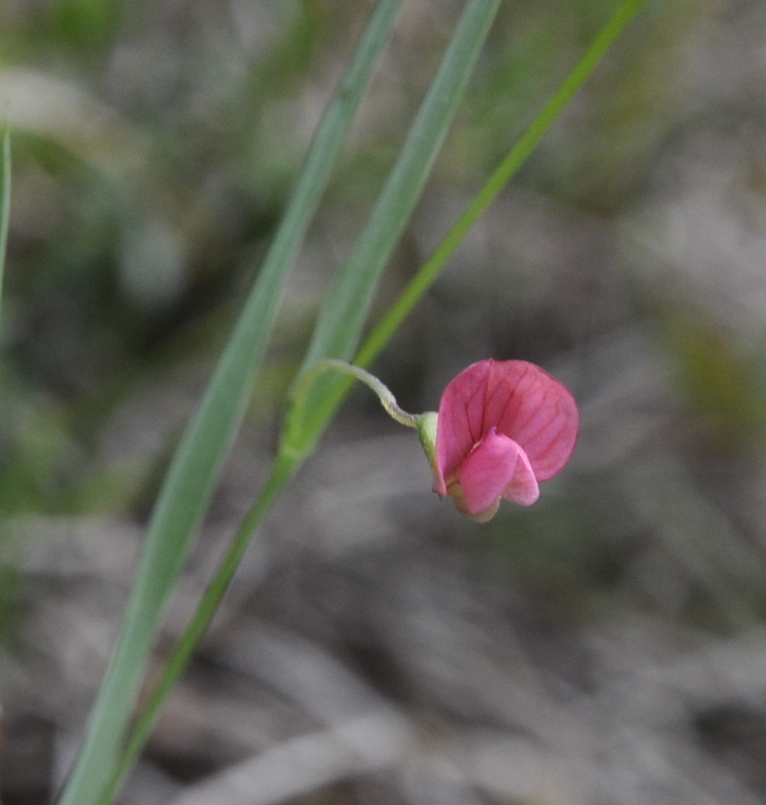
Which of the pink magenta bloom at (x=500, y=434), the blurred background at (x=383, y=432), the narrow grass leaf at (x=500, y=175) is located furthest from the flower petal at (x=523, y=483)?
the blurred background at (x=383, y=432)

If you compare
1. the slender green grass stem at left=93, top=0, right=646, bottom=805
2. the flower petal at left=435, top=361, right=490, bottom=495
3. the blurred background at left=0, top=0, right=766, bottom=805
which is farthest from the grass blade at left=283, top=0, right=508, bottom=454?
the blurred background at left=0, top=0, right=766, bottom=805

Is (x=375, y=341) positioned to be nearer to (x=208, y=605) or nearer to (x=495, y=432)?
(x=495, y=432)

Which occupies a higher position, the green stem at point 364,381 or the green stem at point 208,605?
the green stem at point 364,381

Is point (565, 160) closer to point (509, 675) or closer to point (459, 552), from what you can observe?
point (459, 552)

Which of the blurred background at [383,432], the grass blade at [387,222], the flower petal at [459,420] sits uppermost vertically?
the blurred background at [383,432]

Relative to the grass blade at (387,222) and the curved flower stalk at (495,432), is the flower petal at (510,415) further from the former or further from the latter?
the grass blade at (387,222)

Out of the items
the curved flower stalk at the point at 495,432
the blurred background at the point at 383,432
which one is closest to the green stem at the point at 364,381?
the curved flower stalk at the point at 495,432

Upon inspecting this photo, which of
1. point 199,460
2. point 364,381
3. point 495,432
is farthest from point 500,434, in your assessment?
point 199,460

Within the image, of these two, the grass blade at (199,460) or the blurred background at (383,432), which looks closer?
the grass blade at (199,460)
